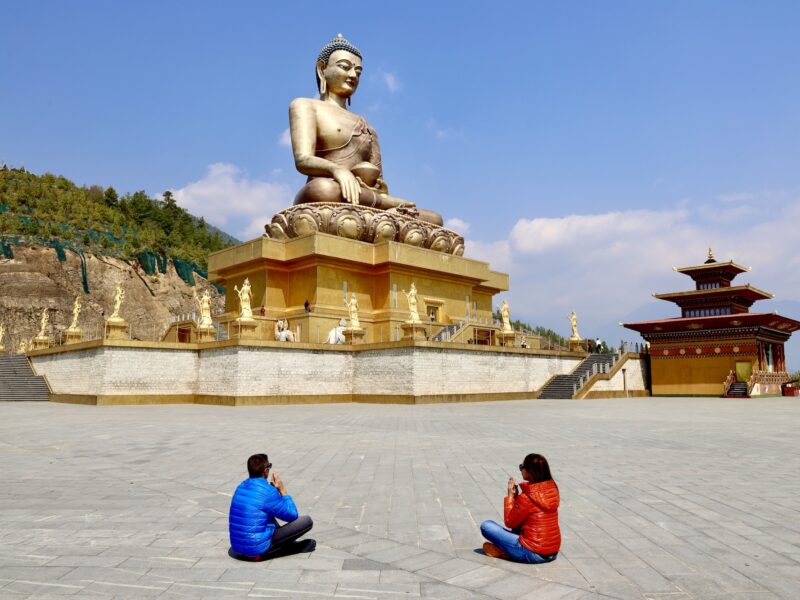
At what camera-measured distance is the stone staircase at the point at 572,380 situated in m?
25.6

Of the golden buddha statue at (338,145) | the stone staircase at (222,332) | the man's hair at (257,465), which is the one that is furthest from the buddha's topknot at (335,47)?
the man's hair at (257,465)

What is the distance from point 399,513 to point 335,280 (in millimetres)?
22692

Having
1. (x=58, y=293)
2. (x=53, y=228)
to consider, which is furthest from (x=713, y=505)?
(x=53, y=228)

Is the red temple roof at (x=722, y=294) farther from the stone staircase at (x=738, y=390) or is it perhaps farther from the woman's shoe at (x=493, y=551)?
the woman's shoe at (x=493, y=551)

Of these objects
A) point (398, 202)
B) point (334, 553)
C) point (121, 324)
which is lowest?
point (334, 553)

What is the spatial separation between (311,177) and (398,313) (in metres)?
8.84

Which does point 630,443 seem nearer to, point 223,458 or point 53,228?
point 223,458

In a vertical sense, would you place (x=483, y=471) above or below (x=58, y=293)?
below

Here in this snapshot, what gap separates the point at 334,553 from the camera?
14.7 feet

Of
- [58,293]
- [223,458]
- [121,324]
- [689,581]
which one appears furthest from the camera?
[58,293]

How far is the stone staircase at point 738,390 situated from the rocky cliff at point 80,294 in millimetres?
36761

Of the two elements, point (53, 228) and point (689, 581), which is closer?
point (689, 581)

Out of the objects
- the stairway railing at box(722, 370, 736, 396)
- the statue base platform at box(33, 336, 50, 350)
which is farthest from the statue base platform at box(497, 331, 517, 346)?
the statue base platform at box(33, 336, 50, 350)

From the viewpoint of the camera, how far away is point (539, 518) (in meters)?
4.17
